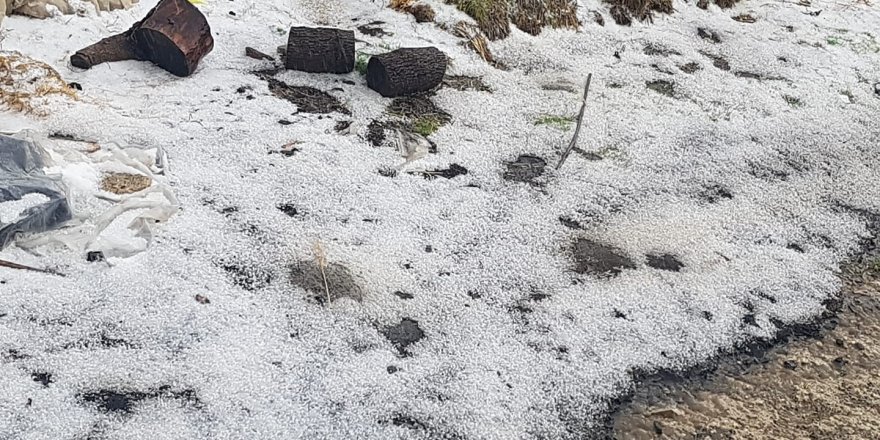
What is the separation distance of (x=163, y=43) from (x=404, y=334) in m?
2.29

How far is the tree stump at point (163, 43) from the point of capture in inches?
151

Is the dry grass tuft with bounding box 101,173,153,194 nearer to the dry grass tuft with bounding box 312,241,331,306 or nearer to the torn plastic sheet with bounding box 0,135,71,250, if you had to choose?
the torn plastic sheet with bounding box 0,135,71,250

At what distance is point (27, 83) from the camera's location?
3588 millimetres

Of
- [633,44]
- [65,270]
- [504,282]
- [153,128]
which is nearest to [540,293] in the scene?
[504,282]

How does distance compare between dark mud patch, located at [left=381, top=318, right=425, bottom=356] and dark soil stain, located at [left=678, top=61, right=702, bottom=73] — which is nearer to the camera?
dark mud patch, located at [left=381, top=318, right=425, bottom=356]

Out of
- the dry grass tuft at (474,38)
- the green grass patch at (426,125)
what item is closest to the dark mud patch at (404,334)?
the green grass patch at (426,125)

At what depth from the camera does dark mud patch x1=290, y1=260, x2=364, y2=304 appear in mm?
2729

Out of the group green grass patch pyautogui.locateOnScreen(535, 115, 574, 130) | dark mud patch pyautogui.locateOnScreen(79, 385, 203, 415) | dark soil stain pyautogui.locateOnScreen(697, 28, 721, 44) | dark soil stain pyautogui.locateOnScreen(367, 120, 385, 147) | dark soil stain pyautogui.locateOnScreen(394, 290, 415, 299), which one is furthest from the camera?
dark soil stain pyautogui.locateOnScreen(697, 28, 721, 44)

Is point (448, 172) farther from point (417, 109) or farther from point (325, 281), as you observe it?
point (325, 281)

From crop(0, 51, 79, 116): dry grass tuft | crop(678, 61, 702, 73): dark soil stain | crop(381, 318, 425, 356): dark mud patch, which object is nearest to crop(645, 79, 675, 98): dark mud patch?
crop(678, 61, 702, 73): dark soil stain

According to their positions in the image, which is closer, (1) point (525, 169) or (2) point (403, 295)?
(2) point (403, 295)

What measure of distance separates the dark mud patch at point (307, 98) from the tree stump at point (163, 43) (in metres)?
0.44

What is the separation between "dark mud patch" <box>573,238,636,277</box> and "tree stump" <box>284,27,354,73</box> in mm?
1865

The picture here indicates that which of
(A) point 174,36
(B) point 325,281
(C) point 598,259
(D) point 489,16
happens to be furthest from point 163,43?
(C) point 598,259
